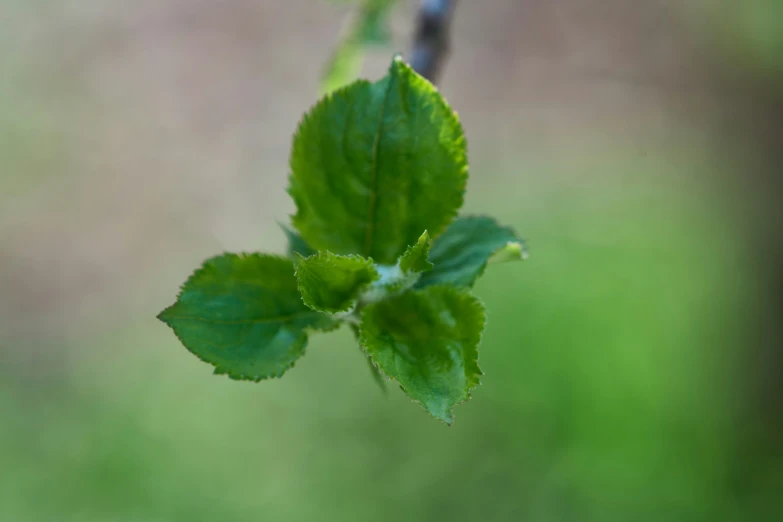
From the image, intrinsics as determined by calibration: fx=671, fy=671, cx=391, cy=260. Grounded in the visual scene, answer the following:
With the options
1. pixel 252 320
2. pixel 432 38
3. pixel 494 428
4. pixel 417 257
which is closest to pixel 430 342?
pixel 417 257

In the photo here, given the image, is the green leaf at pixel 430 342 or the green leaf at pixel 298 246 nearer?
the green leaf at pixel 430 342

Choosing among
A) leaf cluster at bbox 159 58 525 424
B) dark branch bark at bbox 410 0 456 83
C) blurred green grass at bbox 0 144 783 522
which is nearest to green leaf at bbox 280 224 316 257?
leaf cluster at bbox 159 58 525 424

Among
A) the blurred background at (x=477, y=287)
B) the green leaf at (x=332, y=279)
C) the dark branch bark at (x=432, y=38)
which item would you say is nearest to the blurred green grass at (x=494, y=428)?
the blurred background at (x=477, y=287)

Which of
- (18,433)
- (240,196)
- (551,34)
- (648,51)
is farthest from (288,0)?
(18,433)

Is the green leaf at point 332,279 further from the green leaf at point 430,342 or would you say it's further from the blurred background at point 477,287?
the blurred background at point 477,287

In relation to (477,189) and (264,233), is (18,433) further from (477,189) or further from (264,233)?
(477,189)

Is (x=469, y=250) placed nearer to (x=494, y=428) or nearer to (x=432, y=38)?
(x=432, y=38)
